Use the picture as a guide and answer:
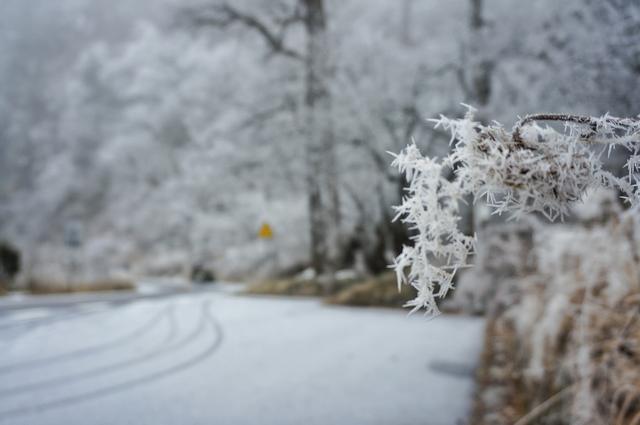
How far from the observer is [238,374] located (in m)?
1.91

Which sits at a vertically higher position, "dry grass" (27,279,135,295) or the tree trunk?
the tree trunk

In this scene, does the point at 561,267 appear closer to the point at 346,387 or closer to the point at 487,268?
the point at 346,387

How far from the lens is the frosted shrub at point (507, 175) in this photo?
0.39 m

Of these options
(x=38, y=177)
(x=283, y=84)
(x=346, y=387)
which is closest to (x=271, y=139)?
(x=283, y=84)

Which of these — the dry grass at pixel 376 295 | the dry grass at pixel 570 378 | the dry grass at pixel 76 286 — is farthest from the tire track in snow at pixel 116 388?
the dry grass at pixel 76 286

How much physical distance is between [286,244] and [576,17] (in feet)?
33.9

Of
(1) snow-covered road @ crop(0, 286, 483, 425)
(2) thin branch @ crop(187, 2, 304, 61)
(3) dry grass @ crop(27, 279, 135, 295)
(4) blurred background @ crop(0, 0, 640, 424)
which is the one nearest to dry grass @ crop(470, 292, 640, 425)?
(4) blurred background @ crop(0, 0, 640, 424)

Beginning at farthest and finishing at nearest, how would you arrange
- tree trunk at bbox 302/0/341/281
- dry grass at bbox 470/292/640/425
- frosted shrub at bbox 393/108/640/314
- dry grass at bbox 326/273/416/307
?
tree trunk at bbox 302/0/341/281
dry grass at bbox 326/273/416/307
dry grass at bbox 470/292/640/425
frosted shrub at bbox 393/108/640/314

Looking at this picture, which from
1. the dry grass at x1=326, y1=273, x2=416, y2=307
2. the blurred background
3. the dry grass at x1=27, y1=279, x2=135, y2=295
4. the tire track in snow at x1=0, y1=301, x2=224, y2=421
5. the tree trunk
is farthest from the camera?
the dry grass at x1=27, y1=279, x2=135, y2=295

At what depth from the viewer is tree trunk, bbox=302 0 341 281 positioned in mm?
6156

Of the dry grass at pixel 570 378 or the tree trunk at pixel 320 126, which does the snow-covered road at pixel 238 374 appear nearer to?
the dry grass at pixel 570 378

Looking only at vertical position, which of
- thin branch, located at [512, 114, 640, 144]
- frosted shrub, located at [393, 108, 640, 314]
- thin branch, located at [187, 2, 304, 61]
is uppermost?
thin branch, located at [187, 2, 304, 61]

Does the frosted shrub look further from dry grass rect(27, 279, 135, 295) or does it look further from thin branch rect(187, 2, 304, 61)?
dry grass rect(27, 279, 135, 295)

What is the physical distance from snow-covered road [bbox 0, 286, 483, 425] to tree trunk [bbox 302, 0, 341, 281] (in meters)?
3.48
